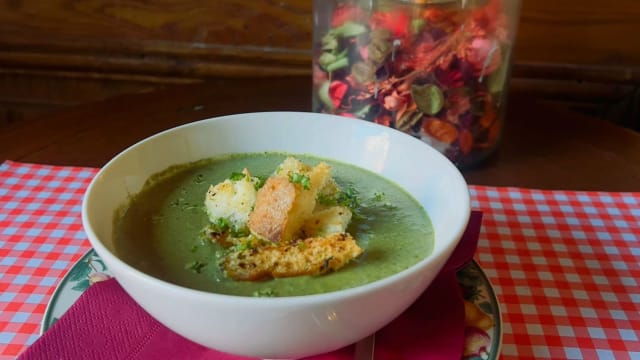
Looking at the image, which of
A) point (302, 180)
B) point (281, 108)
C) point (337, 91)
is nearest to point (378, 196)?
point (302, 180)

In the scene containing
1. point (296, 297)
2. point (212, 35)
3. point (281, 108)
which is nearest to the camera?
point (296, 297)

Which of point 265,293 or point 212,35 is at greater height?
point 265,293

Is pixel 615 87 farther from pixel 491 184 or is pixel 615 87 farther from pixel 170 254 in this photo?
pixel 170 254

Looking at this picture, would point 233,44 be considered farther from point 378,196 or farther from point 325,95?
point 378,196

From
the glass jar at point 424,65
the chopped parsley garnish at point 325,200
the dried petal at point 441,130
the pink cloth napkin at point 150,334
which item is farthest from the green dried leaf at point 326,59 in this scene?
the pink cloth napkin at point 150,334

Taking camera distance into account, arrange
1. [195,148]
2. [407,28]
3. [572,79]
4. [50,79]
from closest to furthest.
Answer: [195,148] < [407,28] < [572,79] < [50,79]

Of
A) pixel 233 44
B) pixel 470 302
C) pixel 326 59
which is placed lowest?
pixel 233 44

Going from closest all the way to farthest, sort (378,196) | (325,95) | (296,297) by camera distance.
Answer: (296,297) → (378,196) → (325,95)

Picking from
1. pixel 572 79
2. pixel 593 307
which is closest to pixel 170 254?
pixel 593 307
